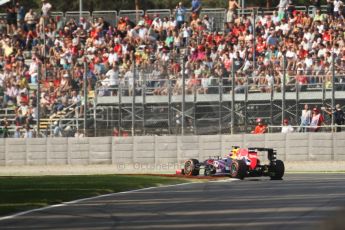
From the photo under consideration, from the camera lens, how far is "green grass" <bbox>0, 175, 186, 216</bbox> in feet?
58.0

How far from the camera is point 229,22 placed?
121 feet

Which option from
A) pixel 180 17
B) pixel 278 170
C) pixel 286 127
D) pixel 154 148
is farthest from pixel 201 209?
pixel 180 17

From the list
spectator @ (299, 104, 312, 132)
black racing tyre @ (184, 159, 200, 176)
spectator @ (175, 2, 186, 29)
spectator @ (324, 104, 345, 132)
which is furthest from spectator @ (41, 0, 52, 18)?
black racing tyre @ (184, 159, 200, 176)

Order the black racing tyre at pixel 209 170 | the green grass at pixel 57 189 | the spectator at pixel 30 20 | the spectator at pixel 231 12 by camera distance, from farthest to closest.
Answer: the spectator at pixel 30 20
the spectator at pixel 231 12
the black racing tyre at pixel 209 170
the green grass at pixel 57 189

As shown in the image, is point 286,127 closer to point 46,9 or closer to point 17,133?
point 17,133

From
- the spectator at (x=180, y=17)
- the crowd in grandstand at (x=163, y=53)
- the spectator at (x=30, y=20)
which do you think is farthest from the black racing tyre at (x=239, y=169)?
the spectator at (x=30, y=20)

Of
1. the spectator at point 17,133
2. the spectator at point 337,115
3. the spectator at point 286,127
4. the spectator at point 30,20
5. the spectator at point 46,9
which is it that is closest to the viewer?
the spectator at point 337,115

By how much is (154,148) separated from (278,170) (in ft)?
27.8

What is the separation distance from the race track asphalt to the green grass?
593 mm

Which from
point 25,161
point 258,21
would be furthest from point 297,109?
point 25,161

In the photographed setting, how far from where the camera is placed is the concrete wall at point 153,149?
106 ft

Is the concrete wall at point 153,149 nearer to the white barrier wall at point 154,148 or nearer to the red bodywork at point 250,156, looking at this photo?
the white barrier wall at point 154,148

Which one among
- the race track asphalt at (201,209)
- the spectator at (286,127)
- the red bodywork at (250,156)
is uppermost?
the spectator at (286,127)

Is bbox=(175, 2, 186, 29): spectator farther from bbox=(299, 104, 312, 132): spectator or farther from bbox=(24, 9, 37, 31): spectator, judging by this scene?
bbox=(299, 104, 312, 132): spectator
